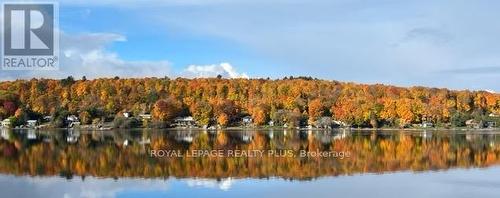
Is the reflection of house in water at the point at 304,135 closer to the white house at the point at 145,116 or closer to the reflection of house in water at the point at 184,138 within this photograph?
the reflection of house in water at the point at 184,138

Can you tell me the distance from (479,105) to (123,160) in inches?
2989

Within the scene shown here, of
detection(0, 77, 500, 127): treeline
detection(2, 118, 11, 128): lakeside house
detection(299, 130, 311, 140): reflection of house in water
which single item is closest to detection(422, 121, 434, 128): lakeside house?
detection(0, 77, 500, 127): treeline

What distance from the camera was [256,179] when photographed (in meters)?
23.7

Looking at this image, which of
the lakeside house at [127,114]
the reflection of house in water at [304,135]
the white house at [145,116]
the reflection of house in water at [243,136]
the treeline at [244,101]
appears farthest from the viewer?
the lakeside house at [127,114]

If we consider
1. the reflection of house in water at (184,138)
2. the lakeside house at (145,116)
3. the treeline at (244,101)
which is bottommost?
the reflection of house in water at (184,138)

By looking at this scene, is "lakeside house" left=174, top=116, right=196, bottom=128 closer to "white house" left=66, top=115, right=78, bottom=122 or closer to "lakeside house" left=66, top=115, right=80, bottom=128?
"lakeside house" left=66, top=115, right=80, bottom=128

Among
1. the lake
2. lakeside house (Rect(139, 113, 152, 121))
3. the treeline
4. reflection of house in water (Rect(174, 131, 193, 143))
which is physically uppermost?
the treeline

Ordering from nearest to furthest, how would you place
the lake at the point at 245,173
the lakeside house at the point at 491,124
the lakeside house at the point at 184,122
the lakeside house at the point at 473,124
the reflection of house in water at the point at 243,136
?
the lake at the point at 245,173 → the reflection of house in water at the point at 243,136 → the lakeside house at the point at 473,124 → the lakeside house at the point at 491,124 → the lakeside house at the point at 184,122

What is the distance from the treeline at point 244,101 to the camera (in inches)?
3346

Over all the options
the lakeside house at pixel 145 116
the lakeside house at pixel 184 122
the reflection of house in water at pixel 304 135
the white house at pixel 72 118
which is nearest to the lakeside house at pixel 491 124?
the reflection of house in water at pixel 304 135

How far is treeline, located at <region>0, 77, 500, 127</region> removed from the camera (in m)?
85.0

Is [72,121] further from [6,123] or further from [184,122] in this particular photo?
[184,122]

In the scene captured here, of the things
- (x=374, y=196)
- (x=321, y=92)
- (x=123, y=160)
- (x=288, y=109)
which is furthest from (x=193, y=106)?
(x=374, y=196)

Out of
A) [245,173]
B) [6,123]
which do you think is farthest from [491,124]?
[245,173]
